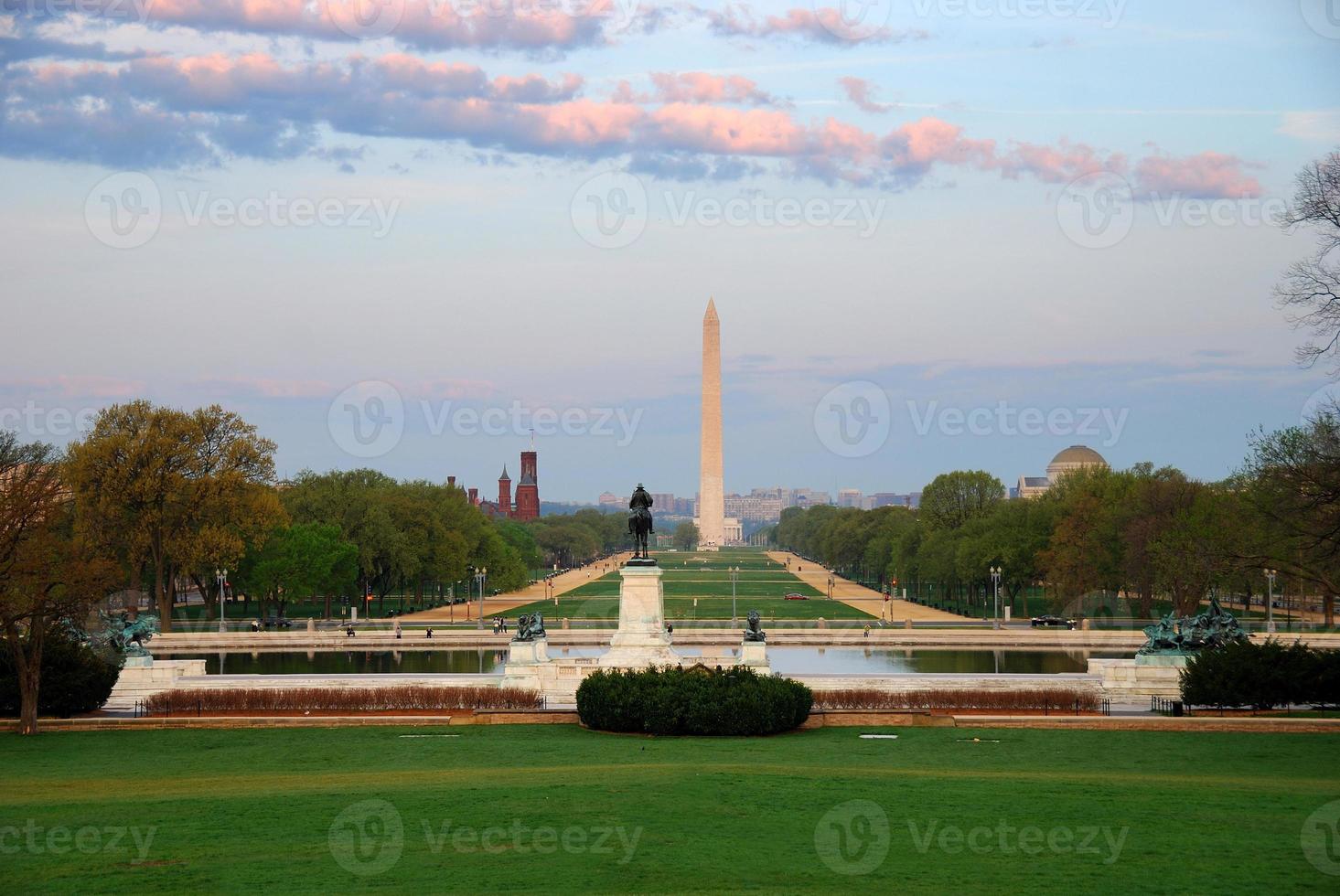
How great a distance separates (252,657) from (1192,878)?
133 feet

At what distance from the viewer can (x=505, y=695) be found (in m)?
32.2

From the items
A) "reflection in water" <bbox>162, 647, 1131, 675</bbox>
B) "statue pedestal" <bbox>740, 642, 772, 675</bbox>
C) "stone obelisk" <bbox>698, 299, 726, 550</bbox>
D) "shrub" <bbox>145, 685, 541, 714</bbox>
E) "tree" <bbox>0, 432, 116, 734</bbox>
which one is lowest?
"reflection in water" <bbox>162, 647, 1131, 675</bbox>

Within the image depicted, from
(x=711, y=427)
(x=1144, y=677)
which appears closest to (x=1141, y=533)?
(x=1144, y=677)

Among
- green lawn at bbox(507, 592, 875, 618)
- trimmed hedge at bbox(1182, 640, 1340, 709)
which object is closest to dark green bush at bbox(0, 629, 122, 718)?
trimmed hedge at bbox(1182, 640, 1340, 709)

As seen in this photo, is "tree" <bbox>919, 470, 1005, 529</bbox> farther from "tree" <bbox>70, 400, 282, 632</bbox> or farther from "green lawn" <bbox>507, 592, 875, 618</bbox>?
"tree" <bbox>70, 400, 282, 632</bbox>

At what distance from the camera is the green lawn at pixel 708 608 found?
6894 cm

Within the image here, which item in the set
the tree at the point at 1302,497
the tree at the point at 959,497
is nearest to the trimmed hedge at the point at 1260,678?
the tree at the point at 1302,497

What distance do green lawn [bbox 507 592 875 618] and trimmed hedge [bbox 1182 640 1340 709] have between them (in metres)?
34.6

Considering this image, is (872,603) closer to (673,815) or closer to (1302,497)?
(1302,497)

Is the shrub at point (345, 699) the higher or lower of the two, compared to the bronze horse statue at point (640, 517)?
lower

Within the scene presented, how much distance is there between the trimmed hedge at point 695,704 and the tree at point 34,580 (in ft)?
34.5

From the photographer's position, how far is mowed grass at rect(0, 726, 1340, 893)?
14461 mm

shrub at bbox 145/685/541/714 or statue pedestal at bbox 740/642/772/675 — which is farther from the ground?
statue pedestal at bbox 740/642/772/675

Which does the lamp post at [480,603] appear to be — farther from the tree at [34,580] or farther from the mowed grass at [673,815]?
the mowed grass at [673,815]
